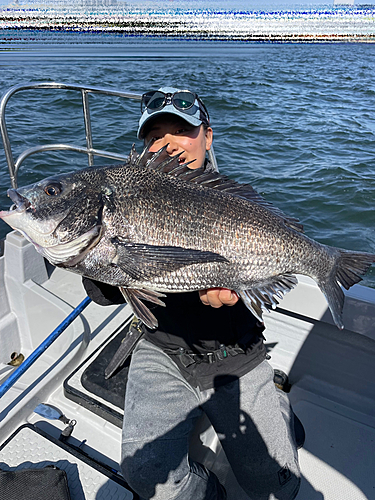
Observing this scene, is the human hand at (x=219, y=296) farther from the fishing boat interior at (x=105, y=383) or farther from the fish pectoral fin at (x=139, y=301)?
the fishing boat interior at (x=105, y=383)

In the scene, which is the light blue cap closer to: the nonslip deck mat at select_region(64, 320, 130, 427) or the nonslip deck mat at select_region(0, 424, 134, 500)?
the nonslip deck mat at select_region(64, 320, 130, 427)

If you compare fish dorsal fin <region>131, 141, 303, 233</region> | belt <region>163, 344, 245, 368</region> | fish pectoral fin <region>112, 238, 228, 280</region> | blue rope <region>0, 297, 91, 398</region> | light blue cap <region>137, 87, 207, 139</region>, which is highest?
light blue cap <region>137, 87, 207, 139</region>

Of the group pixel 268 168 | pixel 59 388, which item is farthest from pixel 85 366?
pixel 268 168

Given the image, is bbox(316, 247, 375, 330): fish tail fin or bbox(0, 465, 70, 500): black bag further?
bbox(316, 247, 375, 330): fish tail fin

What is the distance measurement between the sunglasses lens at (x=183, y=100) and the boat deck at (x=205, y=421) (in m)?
1.83

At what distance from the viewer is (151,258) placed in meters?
1.72

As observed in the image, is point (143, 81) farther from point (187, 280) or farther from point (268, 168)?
point (187, 280)

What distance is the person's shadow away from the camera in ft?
6.64

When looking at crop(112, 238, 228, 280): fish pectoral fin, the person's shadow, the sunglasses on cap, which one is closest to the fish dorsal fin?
crop(112, 238, 228, 280): fish pectoral fin

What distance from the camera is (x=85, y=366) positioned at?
2.91 m

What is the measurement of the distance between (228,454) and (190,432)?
30cm

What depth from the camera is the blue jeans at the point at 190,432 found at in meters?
2.04

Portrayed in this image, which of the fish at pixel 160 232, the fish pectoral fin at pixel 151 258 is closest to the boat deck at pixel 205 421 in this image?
the fish at pixel 160 232

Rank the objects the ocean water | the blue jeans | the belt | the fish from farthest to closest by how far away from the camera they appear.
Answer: the ocean water, the belt, the blue jeans, the fish
